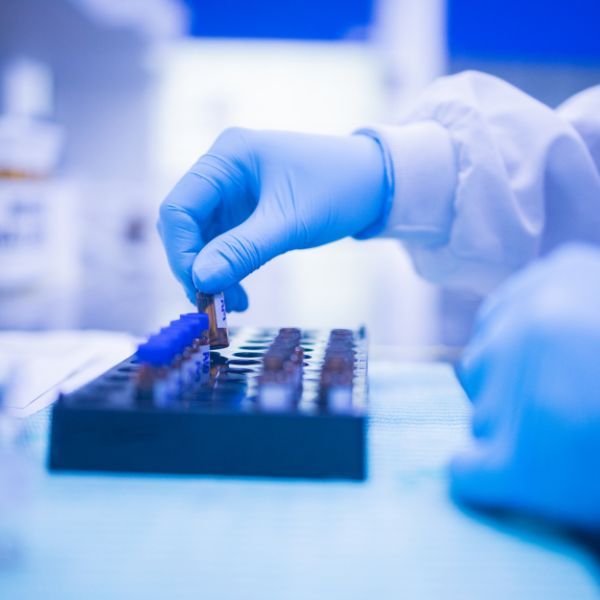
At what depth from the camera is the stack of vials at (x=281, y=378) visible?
0.75 m

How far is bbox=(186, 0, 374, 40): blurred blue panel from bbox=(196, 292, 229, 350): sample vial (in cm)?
338

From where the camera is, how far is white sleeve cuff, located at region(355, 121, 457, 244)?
1.26 meters

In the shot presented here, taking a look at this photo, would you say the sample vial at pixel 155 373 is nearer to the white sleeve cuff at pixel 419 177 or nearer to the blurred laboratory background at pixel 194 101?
the white sleeve cuff at pixel 419 177

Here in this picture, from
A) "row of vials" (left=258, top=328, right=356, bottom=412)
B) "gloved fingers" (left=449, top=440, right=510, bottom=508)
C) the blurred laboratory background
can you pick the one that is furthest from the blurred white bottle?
"gloved fingers" (left=449, top=440, right=510, bottom=508)

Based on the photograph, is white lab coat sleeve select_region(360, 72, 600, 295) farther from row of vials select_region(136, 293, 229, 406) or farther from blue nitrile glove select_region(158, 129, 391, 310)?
row of vials select_region(136, 293, 229, 406)

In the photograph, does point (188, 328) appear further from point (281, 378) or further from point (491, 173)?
point (491, 173)

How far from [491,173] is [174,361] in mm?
689

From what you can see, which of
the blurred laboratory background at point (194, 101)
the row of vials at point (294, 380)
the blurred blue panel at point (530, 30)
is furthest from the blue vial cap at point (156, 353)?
the blurred blue panel at point (530, 30)

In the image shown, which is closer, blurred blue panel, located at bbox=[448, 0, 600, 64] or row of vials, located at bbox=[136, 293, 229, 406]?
row of vials, located at bbox=[136, 293, 229, 406]

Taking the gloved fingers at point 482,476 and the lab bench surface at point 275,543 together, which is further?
the gloved fingers at point 482,476

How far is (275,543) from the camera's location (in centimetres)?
59

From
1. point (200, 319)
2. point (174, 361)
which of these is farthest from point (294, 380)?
point (200, 319)

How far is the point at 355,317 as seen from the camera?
3.08 m

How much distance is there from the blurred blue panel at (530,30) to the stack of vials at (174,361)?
326cm
